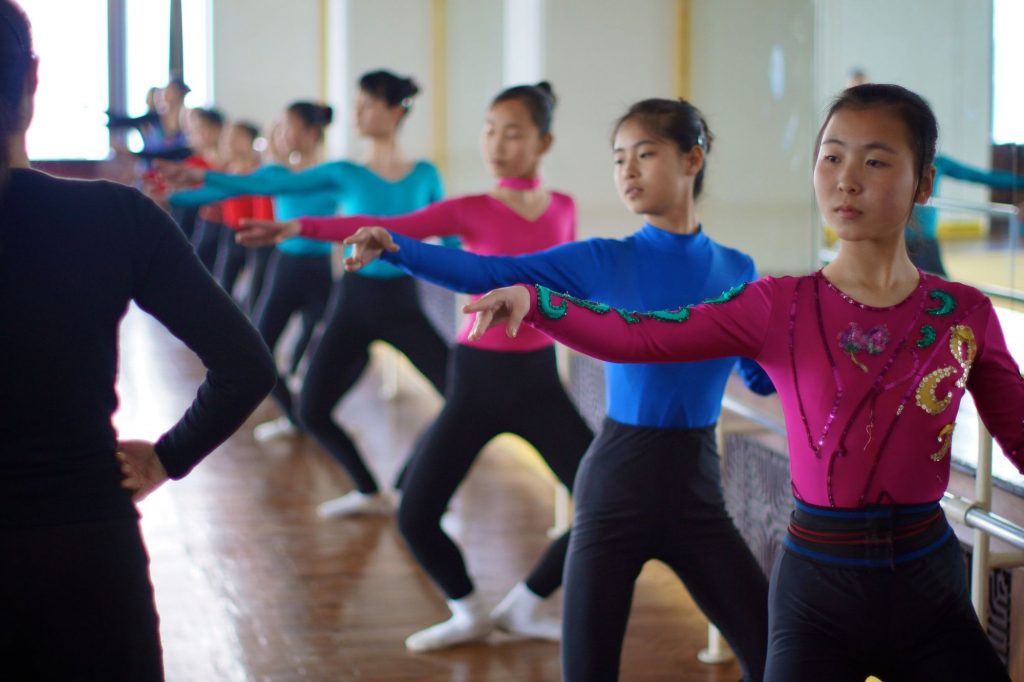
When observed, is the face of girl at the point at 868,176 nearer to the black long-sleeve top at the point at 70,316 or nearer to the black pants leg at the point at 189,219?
the black long-sleeve top at the point at 70,316

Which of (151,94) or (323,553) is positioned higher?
(151,94)

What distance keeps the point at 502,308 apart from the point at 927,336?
58cm

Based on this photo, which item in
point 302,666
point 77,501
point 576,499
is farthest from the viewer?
point 302,666

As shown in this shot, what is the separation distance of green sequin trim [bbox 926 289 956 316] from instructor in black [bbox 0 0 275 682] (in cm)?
103

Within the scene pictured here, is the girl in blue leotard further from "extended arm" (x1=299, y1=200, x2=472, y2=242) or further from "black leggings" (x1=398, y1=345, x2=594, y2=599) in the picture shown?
"black leggings" (x1=398, y1=345, x2=594, y2=599)

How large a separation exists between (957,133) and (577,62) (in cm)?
231

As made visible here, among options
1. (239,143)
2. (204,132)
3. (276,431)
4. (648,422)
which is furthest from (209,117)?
(648,422)

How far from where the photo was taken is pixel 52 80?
13641 mm

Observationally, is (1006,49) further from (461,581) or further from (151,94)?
(151,94)

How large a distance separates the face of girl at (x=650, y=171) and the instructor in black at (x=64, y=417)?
1171 millimetres

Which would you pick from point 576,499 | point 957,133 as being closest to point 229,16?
point 957,133

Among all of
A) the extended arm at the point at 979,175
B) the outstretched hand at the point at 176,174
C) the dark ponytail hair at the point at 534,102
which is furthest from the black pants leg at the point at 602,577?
the outstretched hand at the point at 176,174

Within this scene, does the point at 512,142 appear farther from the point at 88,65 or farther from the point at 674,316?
the point at 88,65

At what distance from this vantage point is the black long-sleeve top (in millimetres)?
1557
